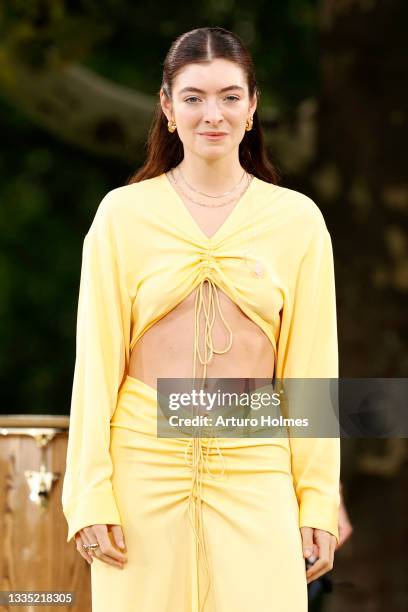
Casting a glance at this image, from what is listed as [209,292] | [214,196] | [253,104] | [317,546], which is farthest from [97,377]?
[253,104]

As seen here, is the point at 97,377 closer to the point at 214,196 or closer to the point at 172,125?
the point at 214,196

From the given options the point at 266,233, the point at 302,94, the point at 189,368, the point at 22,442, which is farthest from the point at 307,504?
the point at 302,94

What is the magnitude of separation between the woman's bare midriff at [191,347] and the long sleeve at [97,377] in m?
0.08

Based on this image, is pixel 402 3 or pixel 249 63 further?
pixel 402 3

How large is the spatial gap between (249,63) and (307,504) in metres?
1.09

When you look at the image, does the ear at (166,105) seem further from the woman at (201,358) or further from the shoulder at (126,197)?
the shoulder at (126,197)

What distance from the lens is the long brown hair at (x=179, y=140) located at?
11.2 ft

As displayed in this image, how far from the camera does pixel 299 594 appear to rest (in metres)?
3.19

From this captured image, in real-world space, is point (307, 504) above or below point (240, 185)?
below

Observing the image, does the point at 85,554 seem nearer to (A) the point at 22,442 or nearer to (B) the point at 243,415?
(B) the point at 243,415

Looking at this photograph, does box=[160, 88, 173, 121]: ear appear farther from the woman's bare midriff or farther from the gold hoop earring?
the woman's bare midriff

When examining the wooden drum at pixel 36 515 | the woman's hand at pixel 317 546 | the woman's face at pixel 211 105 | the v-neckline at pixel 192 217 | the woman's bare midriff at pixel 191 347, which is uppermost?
the woman's face at pixel 211 105

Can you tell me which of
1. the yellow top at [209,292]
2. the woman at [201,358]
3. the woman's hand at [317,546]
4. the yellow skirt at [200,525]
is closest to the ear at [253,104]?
the woman at [201,358]

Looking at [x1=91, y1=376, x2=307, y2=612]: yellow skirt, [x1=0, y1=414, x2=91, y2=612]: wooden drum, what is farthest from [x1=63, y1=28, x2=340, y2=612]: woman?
[x1=0, y1=414, x2=91, y2=612]: wooden drum
